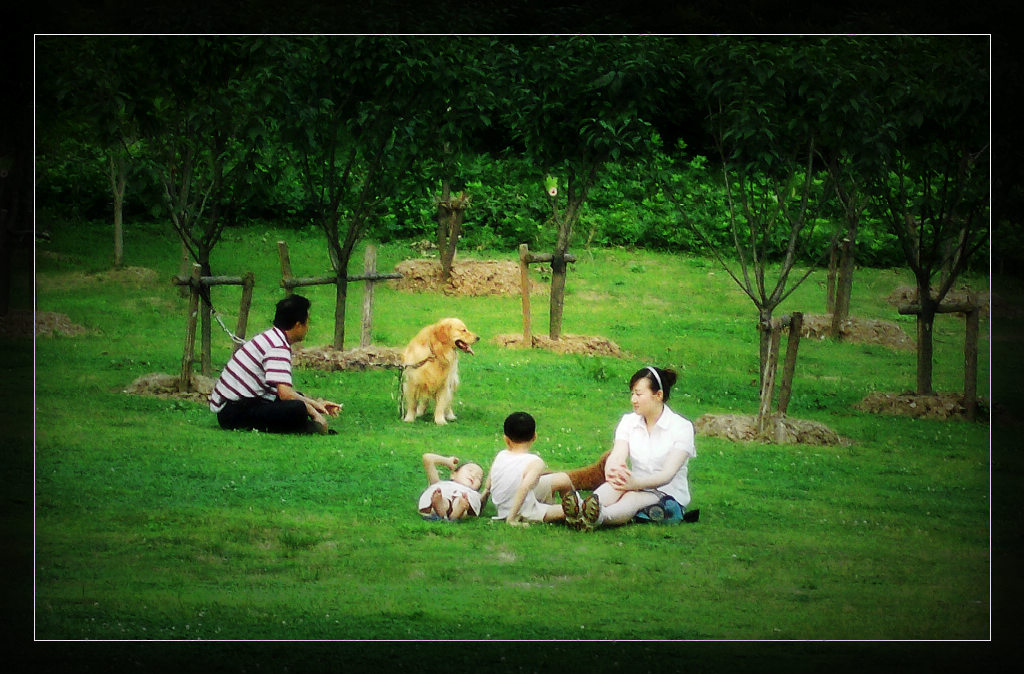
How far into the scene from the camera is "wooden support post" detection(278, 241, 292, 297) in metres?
8.88

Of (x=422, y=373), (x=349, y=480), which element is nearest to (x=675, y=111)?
(x=422, y=373)

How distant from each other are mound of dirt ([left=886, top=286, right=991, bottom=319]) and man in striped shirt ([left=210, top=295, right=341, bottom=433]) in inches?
129

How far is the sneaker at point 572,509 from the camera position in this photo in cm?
791

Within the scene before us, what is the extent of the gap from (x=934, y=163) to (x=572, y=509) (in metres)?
2.84

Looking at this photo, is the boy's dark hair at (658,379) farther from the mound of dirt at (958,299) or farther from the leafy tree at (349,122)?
the leafy tree at (349,122)

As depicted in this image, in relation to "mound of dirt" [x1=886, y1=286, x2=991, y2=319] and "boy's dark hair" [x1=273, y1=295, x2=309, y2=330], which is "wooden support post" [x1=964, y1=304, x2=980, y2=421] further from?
"boy's dark hair" [x1=273, y1=295, x2=309, y2=330]

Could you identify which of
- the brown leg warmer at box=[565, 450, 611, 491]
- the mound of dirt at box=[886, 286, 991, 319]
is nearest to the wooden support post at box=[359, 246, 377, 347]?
the brown leg warmer at box=[565, 450, 611, 491]

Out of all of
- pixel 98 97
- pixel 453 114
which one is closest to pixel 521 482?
pixel 453 114

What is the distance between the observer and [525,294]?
29.3ft

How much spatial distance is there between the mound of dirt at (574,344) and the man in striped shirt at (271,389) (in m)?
1.07

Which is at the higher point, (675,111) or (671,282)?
(675,111)
